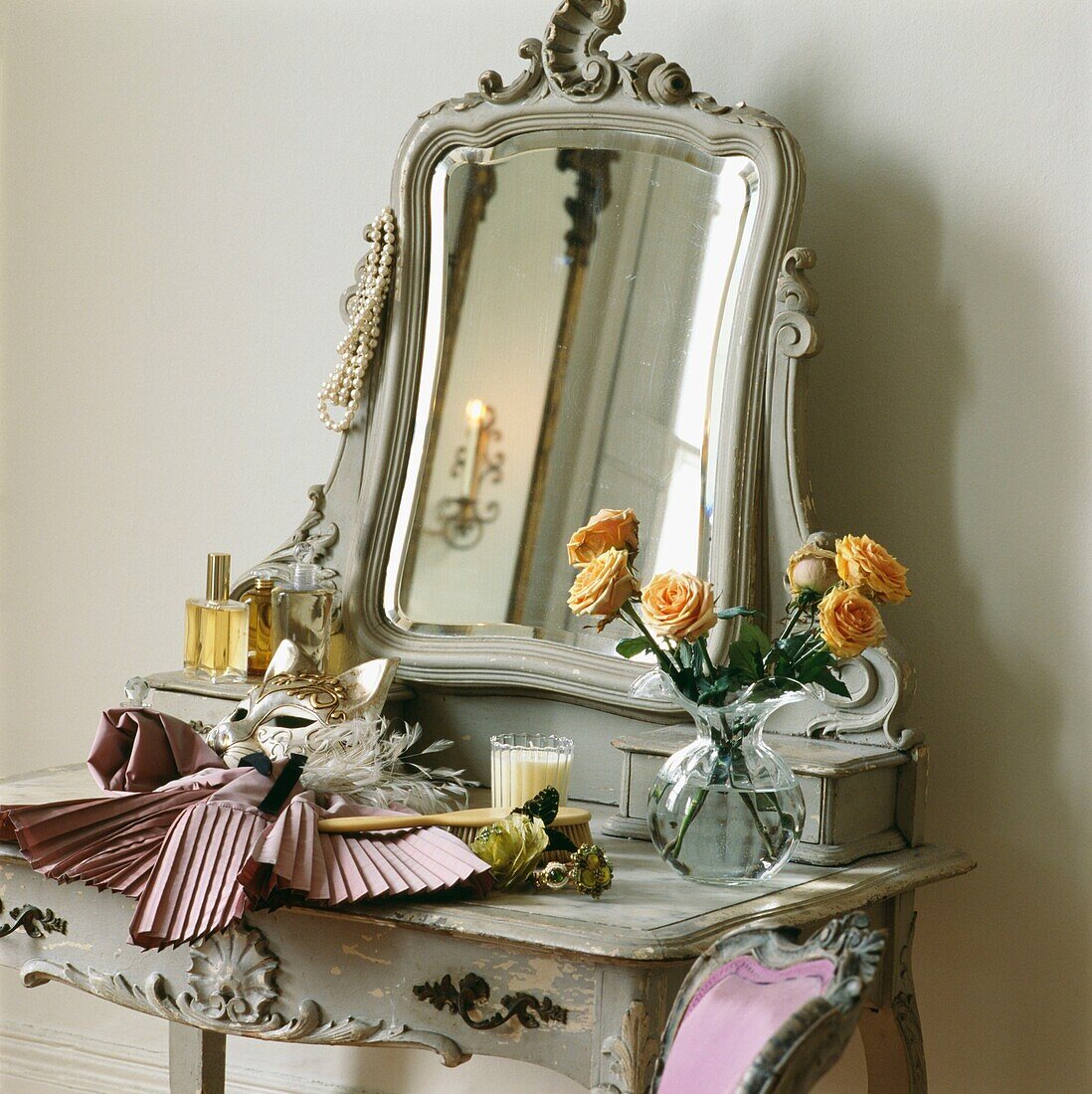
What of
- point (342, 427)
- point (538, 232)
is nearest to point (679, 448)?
point (538, 232)

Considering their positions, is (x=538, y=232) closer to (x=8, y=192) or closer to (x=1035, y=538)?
(x=1035, y=538)

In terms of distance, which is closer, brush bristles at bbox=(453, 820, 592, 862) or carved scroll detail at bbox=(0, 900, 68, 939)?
brush bristles at bbox=(453, 820, 592, 862)

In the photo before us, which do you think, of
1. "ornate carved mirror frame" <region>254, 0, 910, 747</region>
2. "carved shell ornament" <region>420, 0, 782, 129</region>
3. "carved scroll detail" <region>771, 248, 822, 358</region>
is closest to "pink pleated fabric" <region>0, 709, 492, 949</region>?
"ornate carved mirror frame" <region>254, 0, 910, 747</region>

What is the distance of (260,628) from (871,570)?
32.5 inches

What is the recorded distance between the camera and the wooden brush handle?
1362 mm

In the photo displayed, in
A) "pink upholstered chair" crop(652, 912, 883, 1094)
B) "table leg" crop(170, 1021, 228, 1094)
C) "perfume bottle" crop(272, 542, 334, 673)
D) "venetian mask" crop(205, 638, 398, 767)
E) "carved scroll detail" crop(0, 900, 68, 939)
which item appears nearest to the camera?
"pink upholstered chair" crop(652, 912, 883, 1094)

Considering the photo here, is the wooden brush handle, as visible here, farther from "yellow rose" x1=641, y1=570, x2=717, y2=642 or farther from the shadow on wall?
the shadow on wall

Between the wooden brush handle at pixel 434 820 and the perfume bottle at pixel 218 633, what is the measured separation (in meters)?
0.45

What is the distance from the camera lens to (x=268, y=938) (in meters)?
Result: 1.36

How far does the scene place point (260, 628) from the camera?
5.93 feet

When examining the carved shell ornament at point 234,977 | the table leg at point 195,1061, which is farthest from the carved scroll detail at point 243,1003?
the table leg at point 195,1061

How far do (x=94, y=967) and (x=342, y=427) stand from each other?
29.1 inches

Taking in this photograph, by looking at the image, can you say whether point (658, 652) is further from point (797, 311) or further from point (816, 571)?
point (797, 311)

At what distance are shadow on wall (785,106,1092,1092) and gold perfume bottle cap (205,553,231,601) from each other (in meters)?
0.73
